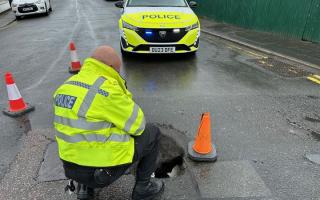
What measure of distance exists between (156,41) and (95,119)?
5303 mm

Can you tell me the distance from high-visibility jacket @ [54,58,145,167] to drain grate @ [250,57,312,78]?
5.47 m

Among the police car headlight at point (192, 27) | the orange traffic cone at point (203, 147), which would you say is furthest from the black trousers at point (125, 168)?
the police car headlight at point (192, 27)

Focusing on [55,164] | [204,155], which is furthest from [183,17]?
[55,164]

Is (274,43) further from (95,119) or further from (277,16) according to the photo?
(95,119)

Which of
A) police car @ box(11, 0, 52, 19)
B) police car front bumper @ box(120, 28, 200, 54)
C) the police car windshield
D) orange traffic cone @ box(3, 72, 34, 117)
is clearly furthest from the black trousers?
police car @ box(11, 0, 52, 19)

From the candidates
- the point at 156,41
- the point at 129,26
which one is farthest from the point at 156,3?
the point at 156,41

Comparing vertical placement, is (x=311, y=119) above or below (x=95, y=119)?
below

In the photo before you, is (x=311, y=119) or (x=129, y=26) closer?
(x=311, y=119)

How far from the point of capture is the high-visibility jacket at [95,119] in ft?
7.00

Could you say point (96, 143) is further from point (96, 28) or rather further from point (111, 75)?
point (96, 28)

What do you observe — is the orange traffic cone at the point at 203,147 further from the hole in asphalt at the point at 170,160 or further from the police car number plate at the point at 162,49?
the police car number plate at the point at 162,49

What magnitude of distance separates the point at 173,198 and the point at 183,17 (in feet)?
17.6

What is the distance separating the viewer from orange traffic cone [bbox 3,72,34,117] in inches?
191

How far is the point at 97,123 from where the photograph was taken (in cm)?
215
